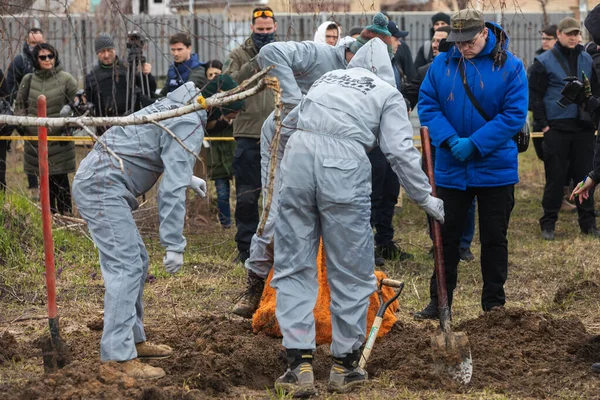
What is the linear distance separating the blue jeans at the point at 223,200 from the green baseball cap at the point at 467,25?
4.68 metres

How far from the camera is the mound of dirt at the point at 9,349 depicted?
5672 mm

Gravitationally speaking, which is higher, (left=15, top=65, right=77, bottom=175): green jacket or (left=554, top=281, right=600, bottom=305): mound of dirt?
(left=15, top=65, right=77, bottom=175): green jacket

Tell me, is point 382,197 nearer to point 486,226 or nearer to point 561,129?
point 561,129

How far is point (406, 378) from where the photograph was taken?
512cm

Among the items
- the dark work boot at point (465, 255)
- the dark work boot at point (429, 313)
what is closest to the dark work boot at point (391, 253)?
the dark work boot at point (465, 255)

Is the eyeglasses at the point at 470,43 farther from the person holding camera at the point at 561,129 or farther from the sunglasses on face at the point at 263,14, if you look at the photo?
the person holding camera at the point at 561,129

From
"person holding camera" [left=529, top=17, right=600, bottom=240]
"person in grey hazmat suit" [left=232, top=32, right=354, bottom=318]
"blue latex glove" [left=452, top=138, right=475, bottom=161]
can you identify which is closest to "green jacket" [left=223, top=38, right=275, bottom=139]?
"person in grey hazmat suit" [left=232, top=32, right=354, bottom=318]

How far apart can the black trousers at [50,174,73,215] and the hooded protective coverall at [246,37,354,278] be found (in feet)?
13.8

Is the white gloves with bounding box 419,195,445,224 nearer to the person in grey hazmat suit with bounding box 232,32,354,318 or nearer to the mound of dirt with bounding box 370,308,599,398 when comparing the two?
the mound of dirt with bounding box 370,308,599,398

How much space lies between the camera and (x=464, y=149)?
614 cm

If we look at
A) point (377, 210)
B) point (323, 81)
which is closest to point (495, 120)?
point (323, 81)

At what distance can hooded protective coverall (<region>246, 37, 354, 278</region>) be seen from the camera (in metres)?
6.35

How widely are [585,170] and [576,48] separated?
4.23 feet

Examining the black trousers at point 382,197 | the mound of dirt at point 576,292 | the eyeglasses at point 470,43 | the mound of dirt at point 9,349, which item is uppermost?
the eyeglasses at point 470,43
